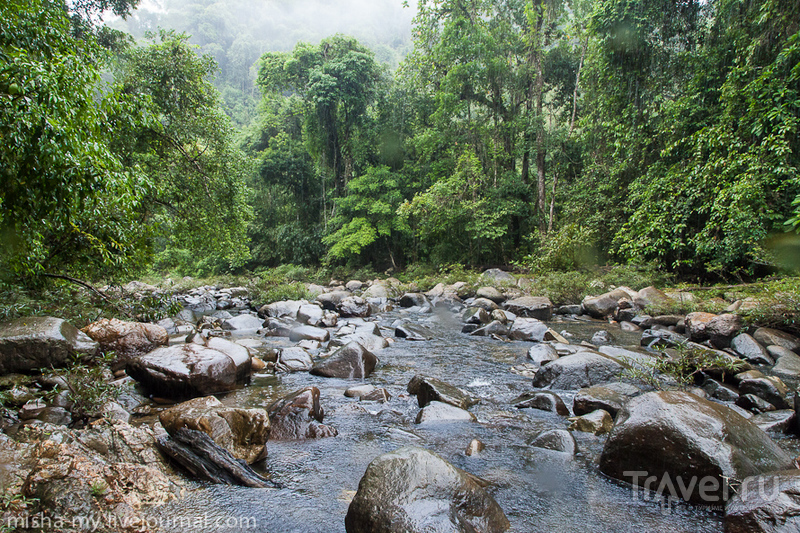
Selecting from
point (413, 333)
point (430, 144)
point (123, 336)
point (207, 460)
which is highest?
point (430, 144)

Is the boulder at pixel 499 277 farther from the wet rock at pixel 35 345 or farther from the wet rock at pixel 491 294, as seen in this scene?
the wet rock at pixel 35 345

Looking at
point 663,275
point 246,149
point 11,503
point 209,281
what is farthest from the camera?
point 246,149

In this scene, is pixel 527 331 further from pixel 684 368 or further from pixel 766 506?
pixel 766 506

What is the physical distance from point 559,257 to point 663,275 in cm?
363

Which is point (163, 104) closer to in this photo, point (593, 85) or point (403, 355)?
point (403, 355)

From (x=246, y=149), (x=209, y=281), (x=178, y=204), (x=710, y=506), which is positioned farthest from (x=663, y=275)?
(x=246, y=149)

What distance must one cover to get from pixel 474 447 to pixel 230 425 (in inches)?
83.2

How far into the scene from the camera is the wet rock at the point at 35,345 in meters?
4.05

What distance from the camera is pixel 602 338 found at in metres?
8.02

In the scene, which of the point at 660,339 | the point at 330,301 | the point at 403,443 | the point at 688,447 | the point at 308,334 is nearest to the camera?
the point at 688,447

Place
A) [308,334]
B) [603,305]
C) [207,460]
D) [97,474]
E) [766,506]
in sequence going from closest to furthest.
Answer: [766,506], [97,474], [207,460], [308,334], [603,305]

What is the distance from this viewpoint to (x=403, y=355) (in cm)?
704

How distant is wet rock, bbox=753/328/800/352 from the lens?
626cm

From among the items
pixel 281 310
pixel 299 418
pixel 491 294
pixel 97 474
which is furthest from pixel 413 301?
pixel 97 474
